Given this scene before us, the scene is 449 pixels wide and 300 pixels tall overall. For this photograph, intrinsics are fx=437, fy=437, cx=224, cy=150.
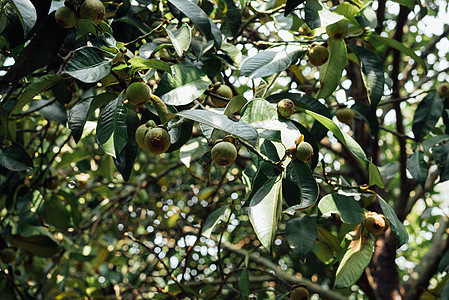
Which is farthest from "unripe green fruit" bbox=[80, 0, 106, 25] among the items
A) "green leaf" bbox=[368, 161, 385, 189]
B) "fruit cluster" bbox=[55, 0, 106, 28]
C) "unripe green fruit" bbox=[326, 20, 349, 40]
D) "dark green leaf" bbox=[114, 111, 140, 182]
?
"green leaf" bbox=[368, 161, 385, 189]

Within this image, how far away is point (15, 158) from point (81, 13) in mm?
438

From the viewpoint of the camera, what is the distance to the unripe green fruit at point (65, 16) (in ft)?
3.22

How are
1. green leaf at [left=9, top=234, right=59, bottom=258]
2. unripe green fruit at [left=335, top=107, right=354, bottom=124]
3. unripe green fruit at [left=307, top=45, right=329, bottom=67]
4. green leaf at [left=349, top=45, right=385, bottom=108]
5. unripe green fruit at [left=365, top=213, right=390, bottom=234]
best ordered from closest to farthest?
unripe green fruit at [left=365, top=213, right=390, bottom=234]
unripe green fruit at [left=307, top=45, right=329, bottom=67]
green leaf at [left=349, top=45, right=385, bottom=108]
unripe green fruit at [left=335, top=107, right=354, bottom=124]
green leaf at [left=9, top=234, right=59, bottom=258]

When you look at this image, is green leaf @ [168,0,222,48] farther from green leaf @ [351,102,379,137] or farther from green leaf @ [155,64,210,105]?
green leaf @ [351,102,379,137]

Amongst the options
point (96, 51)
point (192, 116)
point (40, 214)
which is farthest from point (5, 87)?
point (40, 214)


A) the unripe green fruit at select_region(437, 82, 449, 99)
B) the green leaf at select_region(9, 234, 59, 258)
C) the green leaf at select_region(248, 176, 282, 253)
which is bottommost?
the green leaf at select_region(9, 234, 59, 258)

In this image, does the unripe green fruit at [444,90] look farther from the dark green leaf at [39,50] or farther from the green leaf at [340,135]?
the dark green leaf at [39,50]

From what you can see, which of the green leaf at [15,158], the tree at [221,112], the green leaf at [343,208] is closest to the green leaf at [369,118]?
the tree at [221,112]

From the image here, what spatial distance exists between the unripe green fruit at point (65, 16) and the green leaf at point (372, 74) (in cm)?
82

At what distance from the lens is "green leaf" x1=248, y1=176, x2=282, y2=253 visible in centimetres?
81

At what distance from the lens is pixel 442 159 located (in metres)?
1.39

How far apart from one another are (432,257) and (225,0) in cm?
153

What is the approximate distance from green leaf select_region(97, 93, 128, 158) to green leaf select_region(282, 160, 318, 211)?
1.23 ft

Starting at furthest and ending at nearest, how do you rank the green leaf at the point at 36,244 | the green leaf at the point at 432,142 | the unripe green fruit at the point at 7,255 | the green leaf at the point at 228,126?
the green leaf at the point at 36,244
the unripe green fruit at the point at 7,255
the green leaf at the point at 432,142
the green leaf at the point at 228,126
